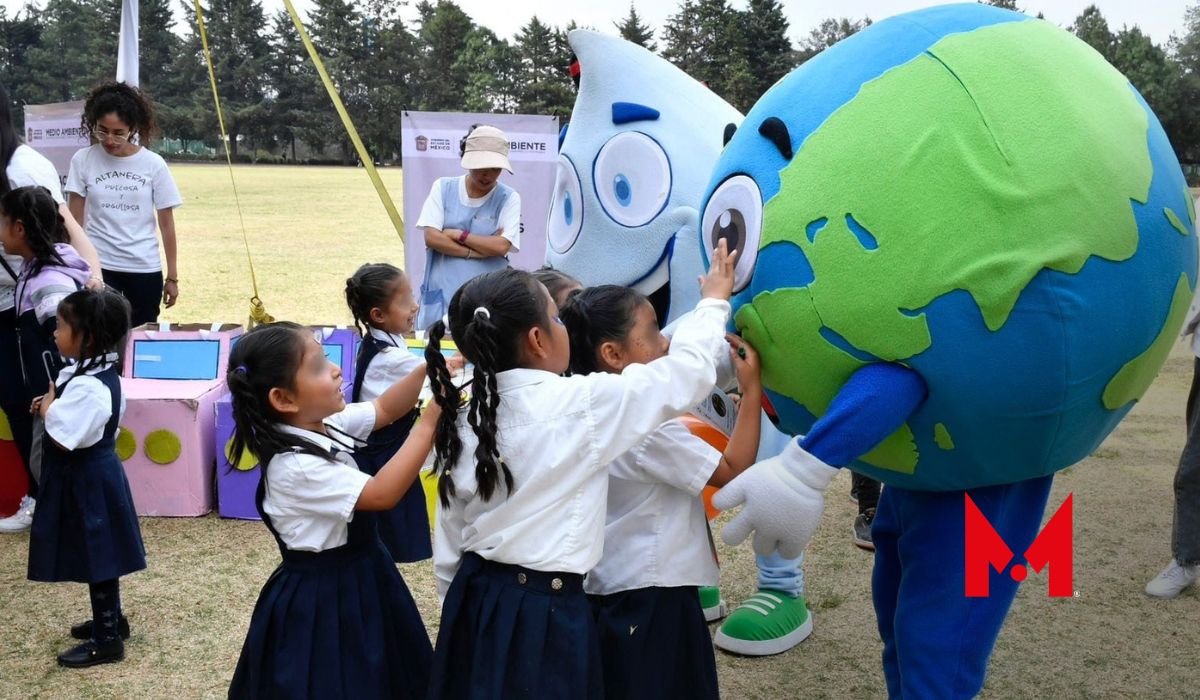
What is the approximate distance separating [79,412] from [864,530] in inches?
125

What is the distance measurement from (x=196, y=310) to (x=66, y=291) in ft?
21.9

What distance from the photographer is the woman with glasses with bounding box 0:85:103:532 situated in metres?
4.18

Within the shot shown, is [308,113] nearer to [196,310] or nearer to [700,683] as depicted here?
[196,310]

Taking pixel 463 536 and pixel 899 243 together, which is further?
pixel 463 536

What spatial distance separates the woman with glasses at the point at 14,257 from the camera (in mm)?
4180

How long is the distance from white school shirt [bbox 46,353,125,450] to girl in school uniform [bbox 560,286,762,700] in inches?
68.0

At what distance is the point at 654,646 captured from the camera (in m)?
2.42

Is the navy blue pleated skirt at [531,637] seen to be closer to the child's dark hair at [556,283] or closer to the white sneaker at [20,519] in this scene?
the child's dark hair at [556,283]

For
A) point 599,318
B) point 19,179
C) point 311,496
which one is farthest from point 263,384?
point 19,179

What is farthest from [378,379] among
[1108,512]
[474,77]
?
[474,77]

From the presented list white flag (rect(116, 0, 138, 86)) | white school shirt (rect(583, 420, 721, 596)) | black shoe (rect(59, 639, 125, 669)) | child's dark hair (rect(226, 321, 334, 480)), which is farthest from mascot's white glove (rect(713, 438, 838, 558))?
white flag (rect(116, 0, 138, 86))

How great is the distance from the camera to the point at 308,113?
146ft

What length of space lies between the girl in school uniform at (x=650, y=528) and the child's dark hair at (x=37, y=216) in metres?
2.43

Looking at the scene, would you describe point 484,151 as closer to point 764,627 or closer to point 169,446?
point 169,446
